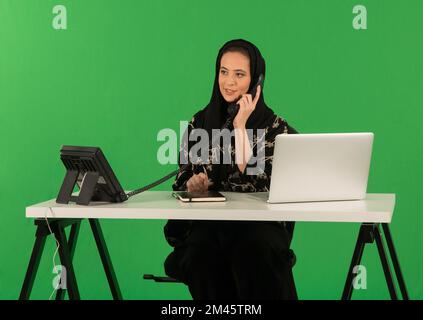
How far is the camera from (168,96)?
4605mm

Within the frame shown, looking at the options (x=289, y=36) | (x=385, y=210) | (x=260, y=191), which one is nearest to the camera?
(x=385, y=210)

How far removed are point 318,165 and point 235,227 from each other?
0.46 meters

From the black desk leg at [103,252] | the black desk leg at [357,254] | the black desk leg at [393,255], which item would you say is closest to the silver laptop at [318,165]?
the black desk leg at [357,254]

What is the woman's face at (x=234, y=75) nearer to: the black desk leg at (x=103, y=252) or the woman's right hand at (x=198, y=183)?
the woman's right hand at (x=198, y=183)

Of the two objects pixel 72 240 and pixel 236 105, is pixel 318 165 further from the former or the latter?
pixel 72 240

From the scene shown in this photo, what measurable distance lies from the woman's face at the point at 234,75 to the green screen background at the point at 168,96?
3.10 ft

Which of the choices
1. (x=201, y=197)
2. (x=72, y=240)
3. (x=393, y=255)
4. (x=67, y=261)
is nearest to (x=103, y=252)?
(x=72, y=240)

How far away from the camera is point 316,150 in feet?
9.77

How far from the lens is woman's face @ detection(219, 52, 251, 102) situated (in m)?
3.58

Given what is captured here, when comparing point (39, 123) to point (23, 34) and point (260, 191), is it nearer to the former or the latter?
point (23, 34)

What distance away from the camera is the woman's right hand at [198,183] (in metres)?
3.32

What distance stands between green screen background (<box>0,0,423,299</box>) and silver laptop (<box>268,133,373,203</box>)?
1481 millimetres
